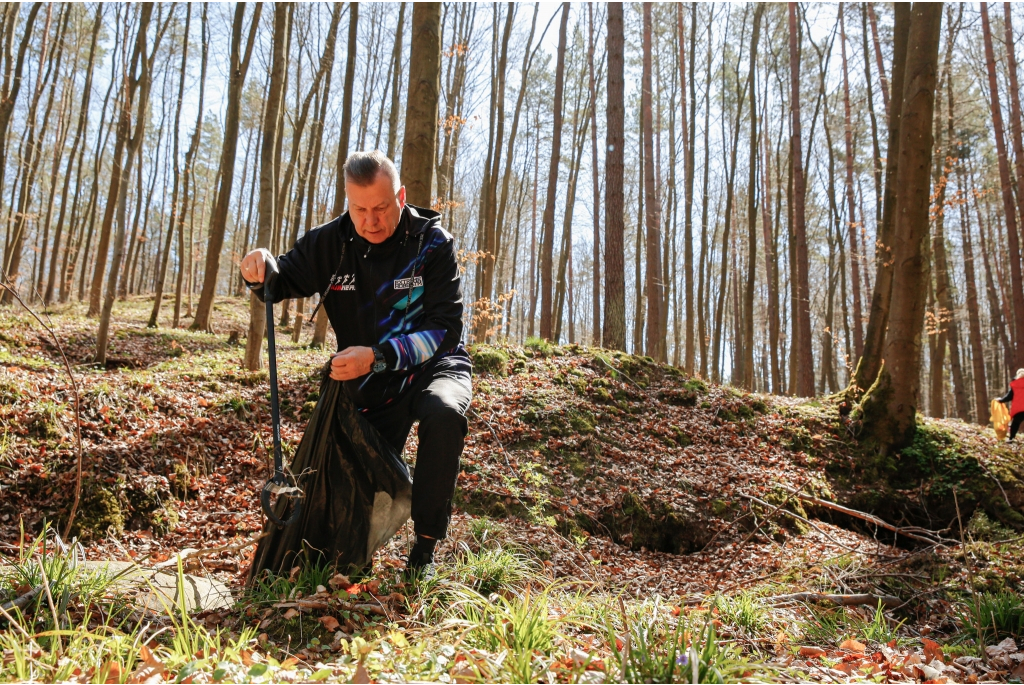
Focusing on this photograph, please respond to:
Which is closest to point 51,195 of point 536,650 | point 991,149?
point 536,650

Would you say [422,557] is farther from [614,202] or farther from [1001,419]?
[614,202]

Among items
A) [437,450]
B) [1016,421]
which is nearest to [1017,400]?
[1016,421]

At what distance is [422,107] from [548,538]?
3.69m

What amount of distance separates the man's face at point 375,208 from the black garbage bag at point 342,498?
742 mm

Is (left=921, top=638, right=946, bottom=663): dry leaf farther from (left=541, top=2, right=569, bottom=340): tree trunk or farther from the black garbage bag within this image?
(left=541, top=2, right=569, bottom=340): tree trunk

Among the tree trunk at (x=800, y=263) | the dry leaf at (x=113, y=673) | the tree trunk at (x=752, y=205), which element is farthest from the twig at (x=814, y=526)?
the tree trunk at (x=752, y=205)

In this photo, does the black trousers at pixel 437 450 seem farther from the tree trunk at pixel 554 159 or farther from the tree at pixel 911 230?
the tree trunk at pixel 554 159

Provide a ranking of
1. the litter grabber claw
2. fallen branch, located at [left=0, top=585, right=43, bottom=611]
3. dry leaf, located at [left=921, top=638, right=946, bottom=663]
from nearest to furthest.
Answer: fallen branch, located at [left=0, top=585, right=43, bottom=611] → the litter grabber claw → dry leaf, located at [left=921, top=638, right=946, bottom=663]

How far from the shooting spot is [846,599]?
3352 mm

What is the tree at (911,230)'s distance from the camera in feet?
20.9

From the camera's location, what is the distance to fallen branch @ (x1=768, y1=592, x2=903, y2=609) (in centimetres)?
329

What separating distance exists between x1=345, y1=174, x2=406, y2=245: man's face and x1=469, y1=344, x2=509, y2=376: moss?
180 inches

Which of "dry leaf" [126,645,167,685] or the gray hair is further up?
the gray hair

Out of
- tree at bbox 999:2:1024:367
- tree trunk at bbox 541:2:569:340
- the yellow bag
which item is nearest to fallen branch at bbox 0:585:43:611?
the yellow bag
